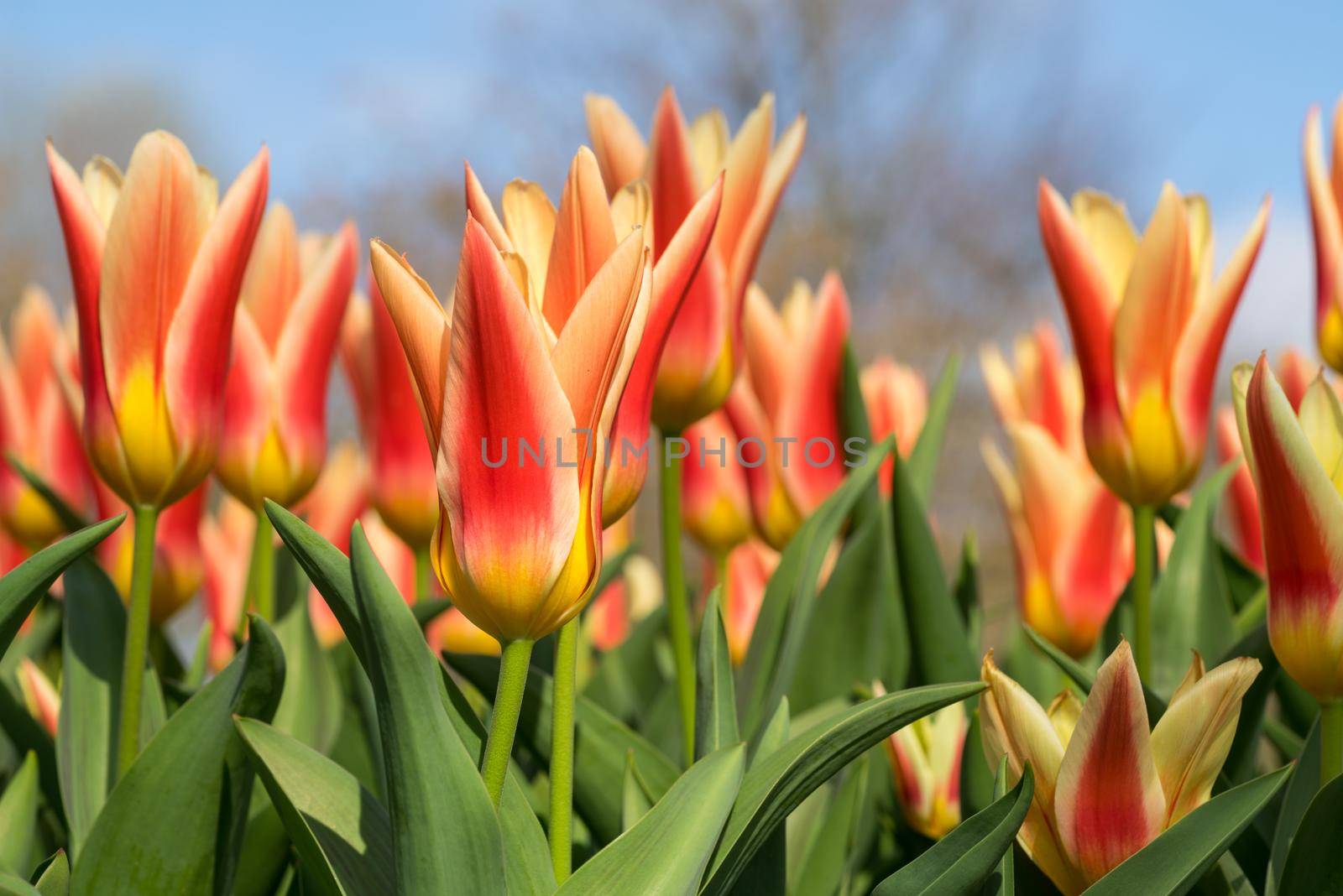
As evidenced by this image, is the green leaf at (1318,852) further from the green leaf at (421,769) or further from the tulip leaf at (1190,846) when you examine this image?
the green leaf at (421,769)

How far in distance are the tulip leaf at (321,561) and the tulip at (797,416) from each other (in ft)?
2.27

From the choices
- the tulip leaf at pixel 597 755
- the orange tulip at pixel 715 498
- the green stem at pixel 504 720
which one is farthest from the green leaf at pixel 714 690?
the orange tulip at pixel 715 498

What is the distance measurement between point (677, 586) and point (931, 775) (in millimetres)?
222

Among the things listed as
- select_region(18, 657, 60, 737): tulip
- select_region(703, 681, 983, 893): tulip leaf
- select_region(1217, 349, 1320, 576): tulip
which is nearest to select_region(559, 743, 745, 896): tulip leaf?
select_region(703, 681, 983, 893): tulip leaf

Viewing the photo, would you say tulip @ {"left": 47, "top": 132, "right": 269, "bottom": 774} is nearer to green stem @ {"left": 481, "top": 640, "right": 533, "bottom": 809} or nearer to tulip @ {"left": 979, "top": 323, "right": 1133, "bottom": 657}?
green stem @ {"left": 481, "top": 640, "right": 533, "bottom": 809}

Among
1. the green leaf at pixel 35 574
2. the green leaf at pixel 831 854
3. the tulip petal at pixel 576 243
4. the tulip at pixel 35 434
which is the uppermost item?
the tulip at pixel 35 434

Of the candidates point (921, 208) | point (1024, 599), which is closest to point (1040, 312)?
point (921, 208)

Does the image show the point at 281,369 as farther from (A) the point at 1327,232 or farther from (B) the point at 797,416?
(A) the point at 1327,232

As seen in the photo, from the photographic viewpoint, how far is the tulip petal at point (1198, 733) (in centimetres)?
59

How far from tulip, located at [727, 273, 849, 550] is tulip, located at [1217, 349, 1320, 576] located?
1.17 ft

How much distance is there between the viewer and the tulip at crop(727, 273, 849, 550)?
1.24 meters

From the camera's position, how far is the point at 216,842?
26.6 inches

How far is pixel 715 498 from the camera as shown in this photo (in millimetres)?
1538

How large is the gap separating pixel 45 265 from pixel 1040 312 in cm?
918
